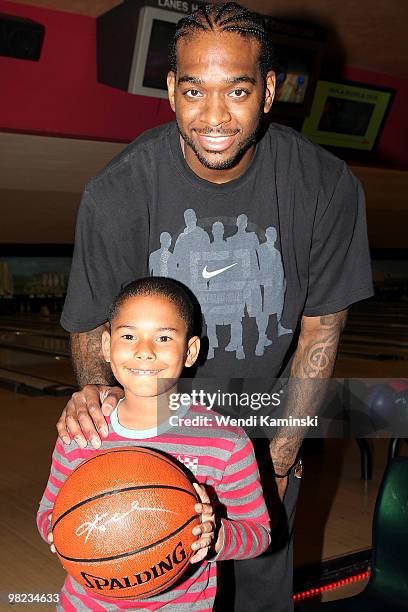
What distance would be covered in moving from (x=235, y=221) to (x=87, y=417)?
0.44 meters

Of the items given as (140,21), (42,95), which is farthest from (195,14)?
(42,95)

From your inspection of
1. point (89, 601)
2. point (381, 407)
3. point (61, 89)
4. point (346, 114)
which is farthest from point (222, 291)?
point (346, 114)

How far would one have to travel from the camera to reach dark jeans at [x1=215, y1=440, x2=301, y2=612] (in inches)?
57.5

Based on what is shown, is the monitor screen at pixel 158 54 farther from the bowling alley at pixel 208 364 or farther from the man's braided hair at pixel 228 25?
the man's braided hair at pixel 228 25

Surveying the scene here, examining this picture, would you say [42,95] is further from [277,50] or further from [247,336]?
[247,336]

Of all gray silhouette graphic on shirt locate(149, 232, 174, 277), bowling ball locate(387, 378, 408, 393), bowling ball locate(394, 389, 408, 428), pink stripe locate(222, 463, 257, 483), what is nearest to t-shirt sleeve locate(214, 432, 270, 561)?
pink stripe locate(222, 463, 257, 483)

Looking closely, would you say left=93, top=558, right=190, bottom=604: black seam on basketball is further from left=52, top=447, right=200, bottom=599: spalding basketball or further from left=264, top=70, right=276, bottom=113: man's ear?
left=264, top=70, right=276, bottom=113: man's ear

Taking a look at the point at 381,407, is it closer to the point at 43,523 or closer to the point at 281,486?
the point at 281,486

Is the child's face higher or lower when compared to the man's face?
lower

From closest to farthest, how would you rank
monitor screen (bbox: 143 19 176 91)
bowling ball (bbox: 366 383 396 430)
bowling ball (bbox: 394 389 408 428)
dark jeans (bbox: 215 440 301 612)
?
1. dark jeans (bbox: 215 440 301 612)
2. bowling ball (bbox: 394 389 408 428)
3. bowling ball (bbox: 366 383 396 430)
4. monitor screen (bbox: 143 19 176 91)

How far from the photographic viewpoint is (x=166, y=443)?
1.13m

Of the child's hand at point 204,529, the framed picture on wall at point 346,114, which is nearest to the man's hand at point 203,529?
the child's hand at point 204,529

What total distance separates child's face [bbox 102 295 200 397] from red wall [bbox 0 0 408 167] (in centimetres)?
316

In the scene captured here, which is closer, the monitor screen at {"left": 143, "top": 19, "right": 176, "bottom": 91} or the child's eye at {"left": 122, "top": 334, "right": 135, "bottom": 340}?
the child's eye at {"left": 122, "top": 334, "right": 135, "bottom": 340}
